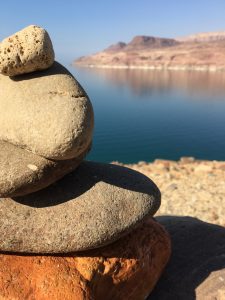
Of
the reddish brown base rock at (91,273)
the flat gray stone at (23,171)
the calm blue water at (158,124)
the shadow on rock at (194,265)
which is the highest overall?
the flat gray stone at (23,171)

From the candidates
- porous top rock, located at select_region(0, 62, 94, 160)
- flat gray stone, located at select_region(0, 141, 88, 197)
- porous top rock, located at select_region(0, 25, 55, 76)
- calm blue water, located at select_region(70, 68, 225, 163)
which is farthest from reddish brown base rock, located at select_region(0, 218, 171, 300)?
calm blue water, located at select_region(70, 68, 225, 163)

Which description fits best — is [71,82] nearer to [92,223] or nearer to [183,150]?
[92,223]

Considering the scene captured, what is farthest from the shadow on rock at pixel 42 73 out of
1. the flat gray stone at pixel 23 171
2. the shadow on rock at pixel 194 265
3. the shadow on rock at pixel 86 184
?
the shadow on rock at pixel 194 265

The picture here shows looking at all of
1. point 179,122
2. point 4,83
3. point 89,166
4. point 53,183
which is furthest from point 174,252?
point 179,122

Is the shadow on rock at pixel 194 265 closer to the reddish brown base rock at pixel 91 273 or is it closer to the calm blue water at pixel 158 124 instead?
the reddish brown base rock at pixel 91 273

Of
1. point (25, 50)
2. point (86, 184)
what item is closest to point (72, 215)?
point (86, 184)

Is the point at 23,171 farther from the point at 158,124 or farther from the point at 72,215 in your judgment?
the point at 158,124
